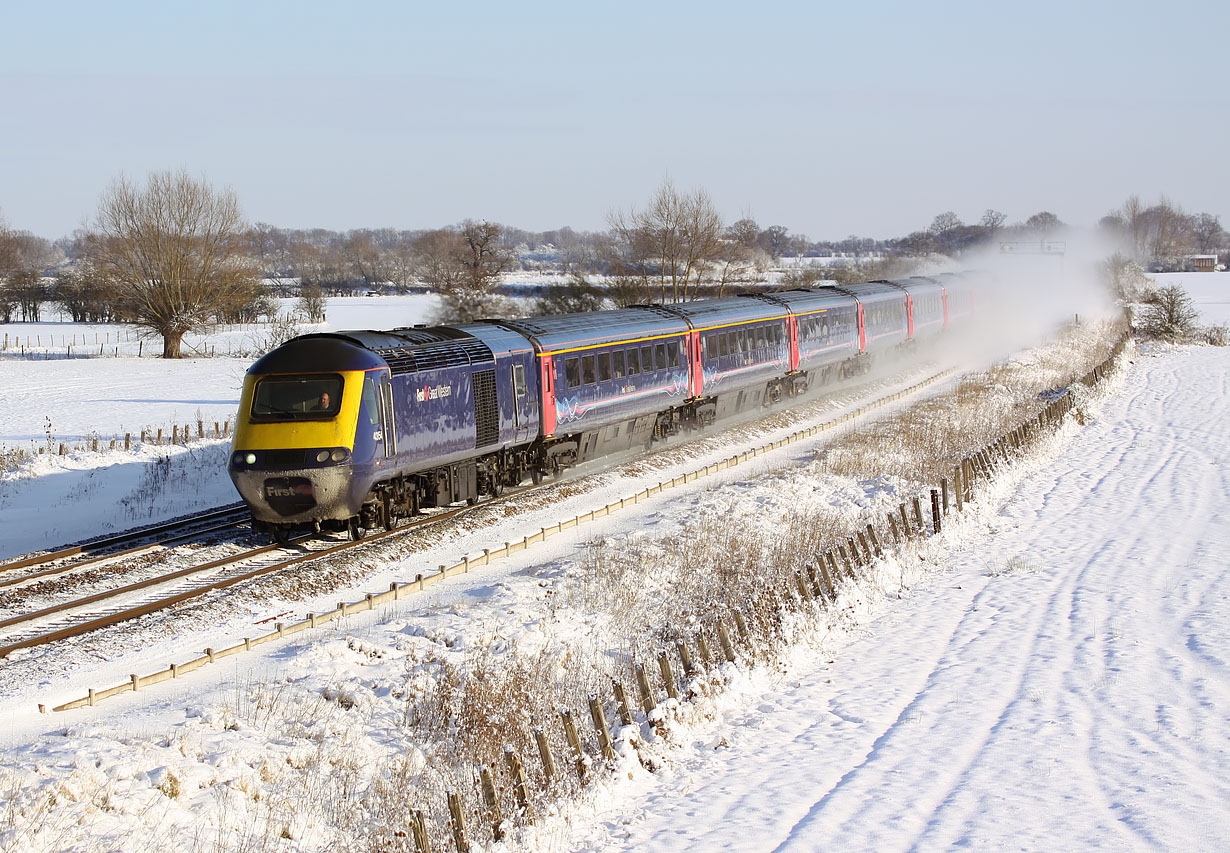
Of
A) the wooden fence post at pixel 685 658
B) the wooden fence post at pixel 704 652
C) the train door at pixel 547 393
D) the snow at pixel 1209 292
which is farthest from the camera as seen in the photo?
the snow at pixel 1209 292

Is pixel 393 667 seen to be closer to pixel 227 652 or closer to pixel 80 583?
pixel 227 652

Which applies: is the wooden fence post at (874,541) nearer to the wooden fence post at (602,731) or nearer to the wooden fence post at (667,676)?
the wooden fence post at (667,676)

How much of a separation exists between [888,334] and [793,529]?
24.2 m

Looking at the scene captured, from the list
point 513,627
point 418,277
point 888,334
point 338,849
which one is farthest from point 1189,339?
point 418,277

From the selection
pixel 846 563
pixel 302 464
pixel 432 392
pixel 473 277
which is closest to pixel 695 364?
pixel 432 392

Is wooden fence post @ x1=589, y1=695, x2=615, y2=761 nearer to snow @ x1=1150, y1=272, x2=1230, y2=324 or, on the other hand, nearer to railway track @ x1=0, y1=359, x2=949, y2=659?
railway track @ x1=0, y1=359, x2=949, y2=659

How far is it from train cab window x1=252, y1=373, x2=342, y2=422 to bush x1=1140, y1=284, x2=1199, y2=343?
170 feet

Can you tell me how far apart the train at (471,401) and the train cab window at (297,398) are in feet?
0.06

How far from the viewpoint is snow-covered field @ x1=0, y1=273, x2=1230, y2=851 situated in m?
8.03

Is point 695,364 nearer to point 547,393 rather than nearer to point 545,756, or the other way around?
point 547,393

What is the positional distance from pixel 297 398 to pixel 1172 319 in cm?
5262

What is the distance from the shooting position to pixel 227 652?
1191cm

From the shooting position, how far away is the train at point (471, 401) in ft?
51.0

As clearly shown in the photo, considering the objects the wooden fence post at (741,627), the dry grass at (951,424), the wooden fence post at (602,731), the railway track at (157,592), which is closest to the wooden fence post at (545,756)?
the wooden fence post at (602,731)
